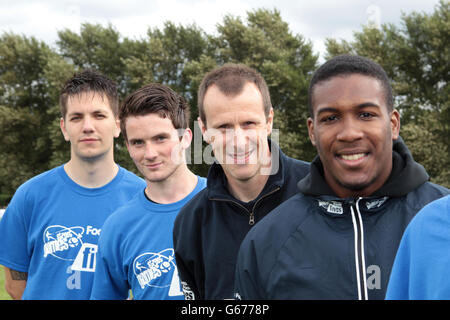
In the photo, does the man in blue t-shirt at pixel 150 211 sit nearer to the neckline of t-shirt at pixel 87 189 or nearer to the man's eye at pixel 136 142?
the man's eye at pixel 136 142

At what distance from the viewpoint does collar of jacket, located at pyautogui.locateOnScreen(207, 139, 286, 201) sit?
3.49 m

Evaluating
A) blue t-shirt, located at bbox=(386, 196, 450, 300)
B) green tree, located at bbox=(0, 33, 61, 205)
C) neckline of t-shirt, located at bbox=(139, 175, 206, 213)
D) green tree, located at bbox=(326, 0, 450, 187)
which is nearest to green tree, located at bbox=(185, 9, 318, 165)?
green tree, located at bbox=(326, 0, 450, 187)

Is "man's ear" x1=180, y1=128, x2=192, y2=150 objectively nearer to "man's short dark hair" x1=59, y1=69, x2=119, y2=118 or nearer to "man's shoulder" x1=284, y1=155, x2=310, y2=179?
"man's short dark hair" x1=59, y1=69, x2=119, y2=118

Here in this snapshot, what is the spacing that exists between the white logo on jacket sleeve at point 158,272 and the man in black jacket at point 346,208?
4.20ft

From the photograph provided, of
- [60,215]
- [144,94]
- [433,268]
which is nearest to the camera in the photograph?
[433,268]

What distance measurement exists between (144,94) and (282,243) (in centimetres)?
236

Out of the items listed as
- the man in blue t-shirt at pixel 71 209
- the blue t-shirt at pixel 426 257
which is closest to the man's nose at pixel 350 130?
the blue t-shirt at pixel 426 257

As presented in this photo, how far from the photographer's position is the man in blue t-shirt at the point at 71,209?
4824 millimetres

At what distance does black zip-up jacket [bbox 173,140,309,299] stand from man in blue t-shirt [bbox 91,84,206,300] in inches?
18.7

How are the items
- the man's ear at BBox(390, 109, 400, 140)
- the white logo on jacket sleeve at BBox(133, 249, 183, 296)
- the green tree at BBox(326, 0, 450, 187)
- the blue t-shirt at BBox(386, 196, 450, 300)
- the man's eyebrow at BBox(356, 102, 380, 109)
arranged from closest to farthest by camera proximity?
the blue t-shirt at BBox(386, 196, 450, 300)
the man's eyebrow at BBox(356, 102, 380, 109)
the man's ear at BBox(390, 109, 400, 140)
the white logo on jacket sleeve at BBox(133, 249, 183, 296)
the green tree at BBox(326, 0, 450, 187)

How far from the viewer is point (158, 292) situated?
13.3 ft

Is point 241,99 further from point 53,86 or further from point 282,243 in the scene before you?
point 53,86

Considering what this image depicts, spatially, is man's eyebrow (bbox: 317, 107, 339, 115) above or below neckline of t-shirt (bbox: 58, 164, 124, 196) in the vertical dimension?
below
